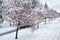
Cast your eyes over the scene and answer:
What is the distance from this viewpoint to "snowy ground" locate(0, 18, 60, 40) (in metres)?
2.74

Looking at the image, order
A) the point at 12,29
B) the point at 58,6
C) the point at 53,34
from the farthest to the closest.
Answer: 1. the point at 12,29
2. the point at 58,6
3. the point at 53,34

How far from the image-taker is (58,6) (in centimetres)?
293

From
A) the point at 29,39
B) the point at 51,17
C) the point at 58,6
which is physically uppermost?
the point at 58,6

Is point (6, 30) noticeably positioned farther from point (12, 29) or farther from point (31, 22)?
point (31, 22)

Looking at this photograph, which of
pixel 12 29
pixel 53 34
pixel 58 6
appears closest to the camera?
pixel 53 34

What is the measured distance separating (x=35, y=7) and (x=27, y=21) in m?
0.40

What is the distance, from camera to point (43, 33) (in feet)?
9.32

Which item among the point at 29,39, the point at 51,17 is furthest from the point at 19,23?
the point at 51,17

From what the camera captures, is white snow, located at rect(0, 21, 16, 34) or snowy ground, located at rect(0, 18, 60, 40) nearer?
snowy ground, located at rect(0, 18, 60, 40)

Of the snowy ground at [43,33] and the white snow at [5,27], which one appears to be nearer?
the snowy ground at [43,33]

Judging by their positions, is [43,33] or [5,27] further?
[5,27]

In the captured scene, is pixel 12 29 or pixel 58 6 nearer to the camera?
pixel 58 6

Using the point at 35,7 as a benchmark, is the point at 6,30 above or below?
below

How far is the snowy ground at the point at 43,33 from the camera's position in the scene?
2.74 metres
